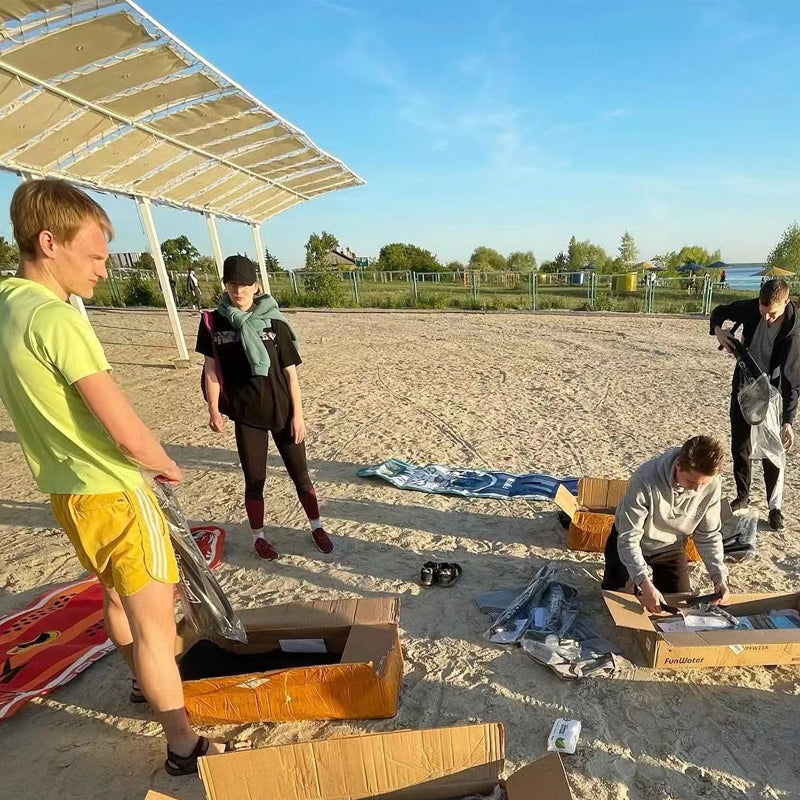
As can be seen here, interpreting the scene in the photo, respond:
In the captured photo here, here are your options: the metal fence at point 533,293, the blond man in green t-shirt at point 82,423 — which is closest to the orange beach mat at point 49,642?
the blond man in green t-shirt at point 82,423

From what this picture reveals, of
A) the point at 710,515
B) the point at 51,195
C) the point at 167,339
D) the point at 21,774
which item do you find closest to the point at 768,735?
the point at 710,515

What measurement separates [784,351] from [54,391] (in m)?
4.46

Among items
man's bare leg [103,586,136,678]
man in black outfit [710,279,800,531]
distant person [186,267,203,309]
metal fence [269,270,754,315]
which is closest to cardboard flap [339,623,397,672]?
man's bare leg [103,586,136,678]

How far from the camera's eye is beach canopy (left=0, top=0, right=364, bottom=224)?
195 inches

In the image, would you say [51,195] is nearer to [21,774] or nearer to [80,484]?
[80,484]

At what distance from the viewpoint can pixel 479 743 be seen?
185 cm

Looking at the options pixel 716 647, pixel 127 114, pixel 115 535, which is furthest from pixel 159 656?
pixel 127 114

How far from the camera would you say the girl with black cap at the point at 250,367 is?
3129 millimetres

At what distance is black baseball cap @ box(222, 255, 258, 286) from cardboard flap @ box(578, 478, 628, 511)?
307cm

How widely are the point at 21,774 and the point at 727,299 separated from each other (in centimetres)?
2373

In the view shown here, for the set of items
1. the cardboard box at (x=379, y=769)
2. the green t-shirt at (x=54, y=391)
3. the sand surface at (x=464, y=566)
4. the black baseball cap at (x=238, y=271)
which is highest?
the black baseball cap at (x=238, y=271)

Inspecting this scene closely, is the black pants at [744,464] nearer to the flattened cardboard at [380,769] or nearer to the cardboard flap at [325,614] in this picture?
the cardboard flap at [325,614]

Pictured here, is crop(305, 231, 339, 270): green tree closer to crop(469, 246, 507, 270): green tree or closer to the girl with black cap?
crop(469, 246, 507, 270): green tree

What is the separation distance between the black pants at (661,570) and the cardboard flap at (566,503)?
66cm
